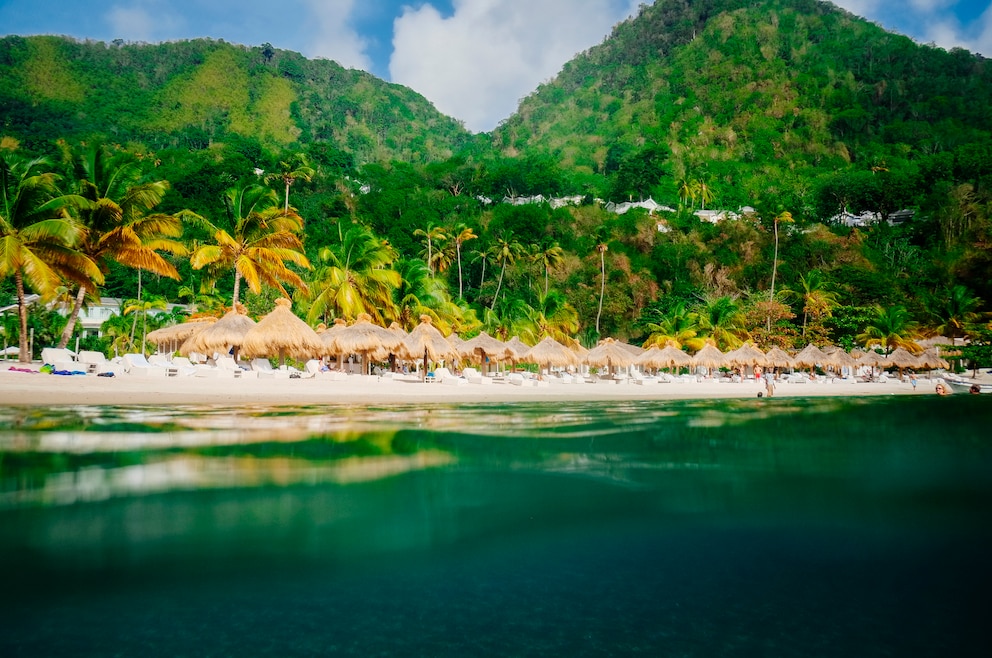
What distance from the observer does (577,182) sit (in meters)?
60.2

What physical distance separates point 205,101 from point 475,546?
2767 inches

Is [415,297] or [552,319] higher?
[415,297]

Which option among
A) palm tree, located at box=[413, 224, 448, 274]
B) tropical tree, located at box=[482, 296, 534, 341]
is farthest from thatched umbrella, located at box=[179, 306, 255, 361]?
palm tree, located at box=[413, 224, 448, 274]

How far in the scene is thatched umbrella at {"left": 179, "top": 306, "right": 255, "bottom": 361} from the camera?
17.7 metres

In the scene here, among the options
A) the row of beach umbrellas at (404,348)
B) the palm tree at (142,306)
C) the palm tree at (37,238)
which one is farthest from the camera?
the palm tree at (142,306)

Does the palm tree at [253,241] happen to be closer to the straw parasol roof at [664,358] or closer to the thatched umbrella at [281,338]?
the thatched umbrella at [281,338]

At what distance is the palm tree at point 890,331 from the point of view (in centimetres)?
3284

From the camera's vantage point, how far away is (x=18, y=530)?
543cm

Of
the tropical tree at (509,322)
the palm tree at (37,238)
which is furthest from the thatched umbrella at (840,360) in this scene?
the palm tree at (37,238)

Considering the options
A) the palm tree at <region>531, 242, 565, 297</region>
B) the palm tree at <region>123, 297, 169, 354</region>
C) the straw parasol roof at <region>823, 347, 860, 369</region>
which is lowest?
the straw parasol roof at <region>823, 347, 860, 369</region>

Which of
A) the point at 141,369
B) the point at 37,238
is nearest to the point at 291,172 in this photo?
the point at 37,238

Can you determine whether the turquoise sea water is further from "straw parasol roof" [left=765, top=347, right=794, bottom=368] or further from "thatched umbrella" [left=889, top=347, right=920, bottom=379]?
"thatched umbrella" [left=889, top=347, right=920, bottom=379]

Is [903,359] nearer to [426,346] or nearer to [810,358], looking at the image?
[810,358]

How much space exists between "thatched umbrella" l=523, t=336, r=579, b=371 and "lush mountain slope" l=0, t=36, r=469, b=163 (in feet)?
127
